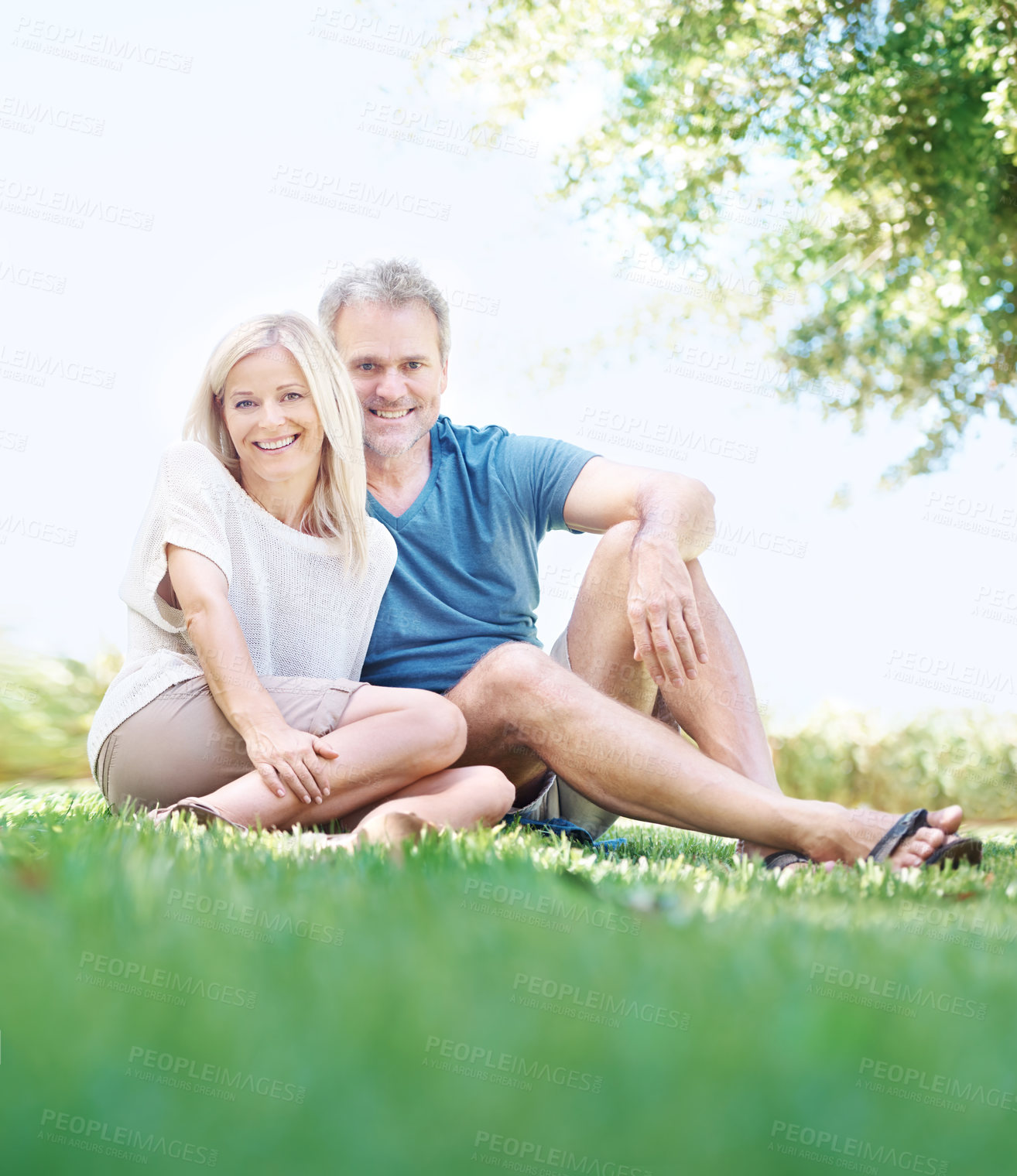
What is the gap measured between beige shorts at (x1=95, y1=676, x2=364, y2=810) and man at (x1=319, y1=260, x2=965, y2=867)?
372 mm

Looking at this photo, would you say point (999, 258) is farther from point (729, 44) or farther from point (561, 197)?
point (561, 197)

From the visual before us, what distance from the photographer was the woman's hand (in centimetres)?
219

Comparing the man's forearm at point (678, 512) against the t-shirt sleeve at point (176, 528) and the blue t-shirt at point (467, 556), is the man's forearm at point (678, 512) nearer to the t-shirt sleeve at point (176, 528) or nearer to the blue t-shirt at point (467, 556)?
the blue t-shirt at point (467, 556)

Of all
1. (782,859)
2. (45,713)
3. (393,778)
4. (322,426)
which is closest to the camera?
(782,859)

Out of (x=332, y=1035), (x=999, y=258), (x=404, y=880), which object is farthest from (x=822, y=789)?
(x=332, y=1035)

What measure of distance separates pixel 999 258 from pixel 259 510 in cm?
608

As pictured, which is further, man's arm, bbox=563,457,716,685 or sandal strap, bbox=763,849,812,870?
man's arm, bbox=563,457,716,685

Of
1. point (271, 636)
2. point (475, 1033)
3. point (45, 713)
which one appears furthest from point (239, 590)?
point (45, 713)

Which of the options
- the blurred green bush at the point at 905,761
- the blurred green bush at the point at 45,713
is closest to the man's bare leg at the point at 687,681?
the blurred green bush at the point at 45,713

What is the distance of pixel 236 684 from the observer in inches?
89.7

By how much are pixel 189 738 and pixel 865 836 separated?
1.46m

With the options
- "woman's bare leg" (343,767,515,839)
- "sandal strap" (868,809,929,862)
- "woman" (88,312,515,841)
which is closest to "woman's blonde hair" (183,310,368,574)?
"woman" (88,312,515,841)

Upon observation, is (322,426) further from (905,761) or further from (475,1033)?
(905,761)

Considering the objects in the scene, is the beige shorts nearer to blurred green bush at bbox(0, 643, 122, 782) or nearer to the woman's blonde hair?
the woman's blonde hair
